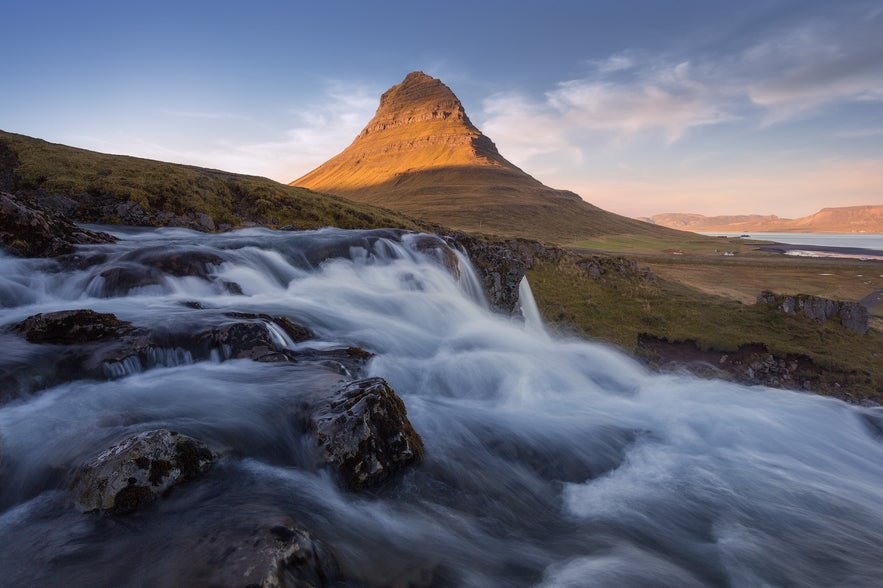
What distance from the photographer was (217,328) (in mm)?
8141

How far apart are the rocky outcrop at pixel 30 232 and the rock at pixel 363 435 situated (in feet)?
38.9

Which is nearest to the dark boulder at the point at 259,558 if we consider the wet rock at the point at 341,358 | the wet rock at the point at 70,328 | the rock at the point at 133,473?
the rock at the point at 133,473

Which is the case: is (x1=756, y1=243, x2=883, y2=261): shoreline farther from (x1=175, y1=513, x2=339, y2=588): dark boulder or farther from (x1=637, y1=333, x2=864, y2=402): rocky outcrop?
(x1=175, y1=513, x2=339, y2=588): dark boulder

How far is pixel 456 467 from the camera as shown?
641cm

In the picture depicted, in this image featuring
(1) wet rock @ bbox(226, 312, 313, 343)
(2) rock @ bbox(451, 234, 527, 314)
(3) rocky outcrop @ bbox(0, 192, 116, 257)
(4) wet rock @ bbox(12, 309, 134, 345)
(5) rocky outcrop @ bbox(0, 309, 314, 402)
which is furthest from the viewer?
(2) rock @ bbox(451, 234, 527, 314)

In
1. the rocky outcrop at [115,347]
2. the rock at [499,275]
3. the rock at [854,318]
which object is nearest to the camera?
the rocky outcrop at [115,347]

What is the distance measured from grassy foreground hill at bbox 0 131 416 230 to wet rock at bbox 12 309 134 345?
53.1ft

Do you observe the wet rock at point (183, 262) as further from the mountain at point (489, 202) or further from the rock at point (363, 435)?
the mountain at point (489, 202)

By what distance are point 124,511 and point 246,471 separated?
130cm

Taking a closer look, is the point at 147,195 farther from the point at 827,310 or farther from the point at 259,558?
the point at 827,310

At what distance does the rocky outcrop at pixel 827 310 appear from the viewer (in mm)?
18656

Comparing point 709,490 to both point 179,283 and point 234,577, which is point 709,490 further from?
point 179,283

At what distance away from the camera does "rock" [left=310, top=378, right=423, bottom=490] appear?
17.3 feet

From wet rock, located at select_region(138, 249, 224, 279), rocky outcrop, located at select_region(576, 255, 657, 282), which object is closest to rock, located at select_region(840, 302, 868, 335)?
rocky outcrop, located at select_region(576, 255, 657, 282)
